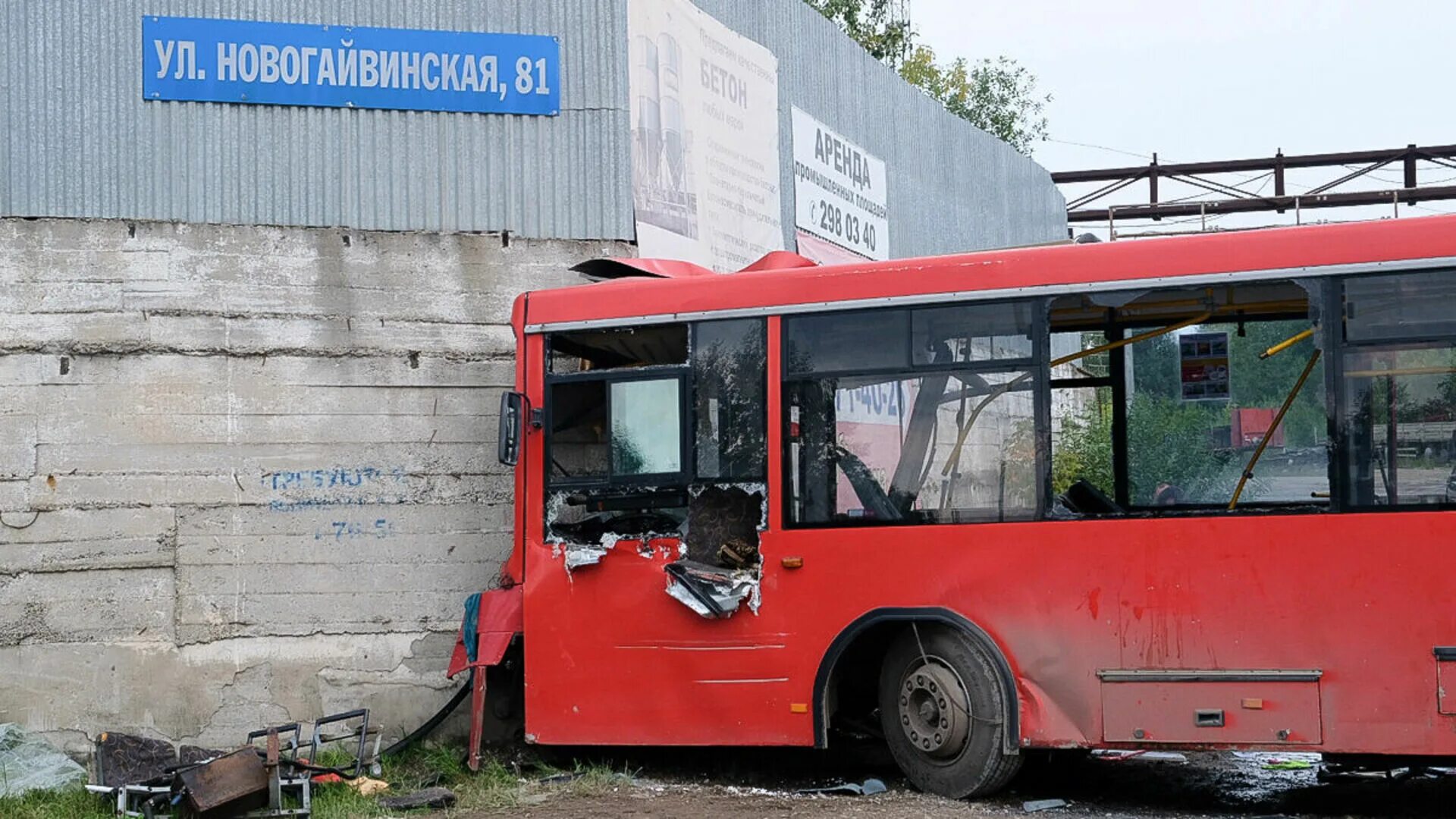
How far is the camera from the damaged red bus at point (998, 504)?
7.73m

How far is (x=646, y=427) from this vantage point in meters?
9.14

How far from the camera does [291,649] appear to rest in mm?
10266

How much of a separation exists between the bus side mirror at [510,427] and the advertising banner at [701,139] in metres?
2.46

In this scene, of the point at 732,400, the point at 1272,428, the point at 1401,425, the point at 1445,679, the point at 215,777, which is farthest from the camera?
the point at 732,400

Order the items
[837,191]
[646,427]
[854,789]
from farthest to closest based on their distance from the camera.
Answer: [837,191]
[646,427]
[854,789]

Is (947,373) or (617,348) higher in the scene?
(617,348)

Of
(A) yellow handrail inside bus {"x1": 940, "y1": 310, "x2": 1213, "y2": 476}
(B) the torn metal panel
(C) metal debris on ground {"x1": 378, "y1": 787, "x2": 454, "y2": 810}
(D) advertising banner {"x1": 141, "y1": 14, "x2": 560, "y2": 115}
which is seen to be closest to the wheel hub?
(B) the torn metal panel

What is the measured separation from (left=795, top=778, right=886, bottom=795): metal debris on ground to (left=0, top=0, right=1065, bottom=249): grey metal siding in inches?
170

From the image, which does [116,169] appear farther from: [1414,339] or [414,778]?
[1414,339]

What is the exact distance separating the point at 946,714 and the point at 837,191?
780cm

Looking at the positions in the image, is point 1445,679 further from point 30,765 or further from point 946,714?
point 30,765

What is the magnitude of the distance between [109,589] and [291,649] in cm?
117

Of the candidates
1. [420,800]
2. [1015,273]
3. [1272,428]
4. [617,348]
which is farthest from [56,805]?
[1272,428]

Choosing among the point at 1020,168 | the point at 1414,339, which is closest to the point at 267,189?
the point at 1414,339
